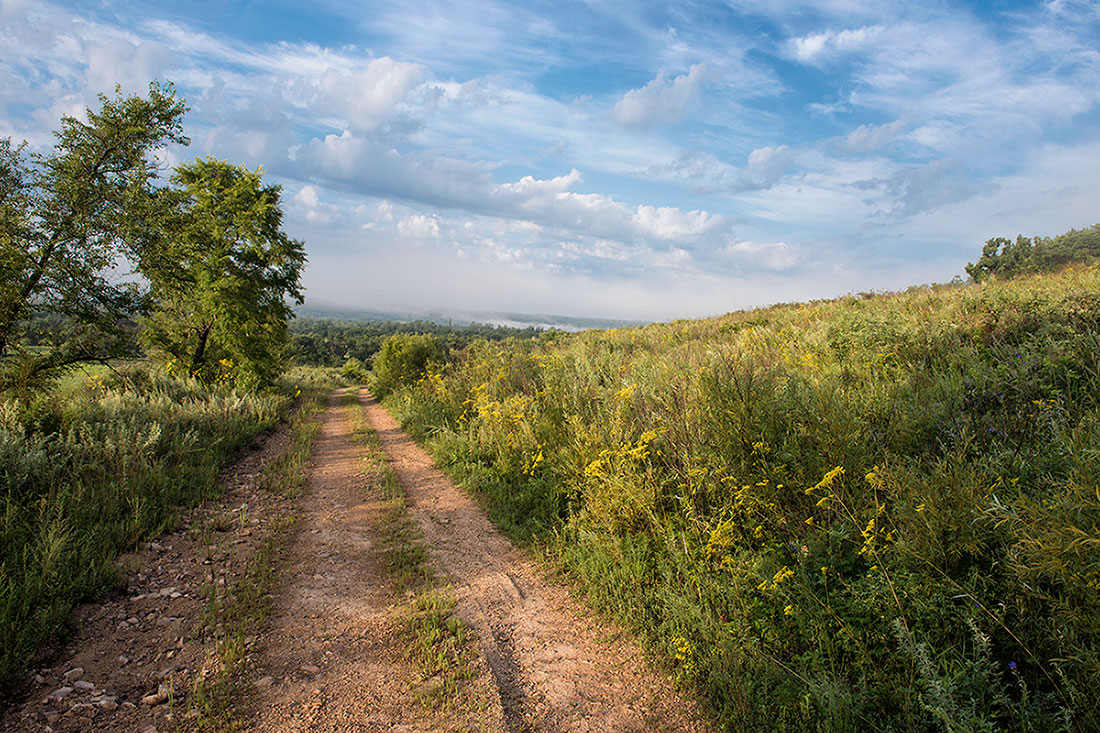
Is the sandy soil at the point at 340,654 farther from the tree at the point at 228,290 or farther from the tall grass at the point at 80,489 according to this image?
the tree at the point at 228,290

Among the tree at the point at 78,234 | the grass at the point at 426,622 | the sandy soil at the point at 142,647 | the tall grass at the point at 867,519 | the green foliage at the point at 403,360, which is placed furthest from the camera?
the green foliage at the point at 403,360

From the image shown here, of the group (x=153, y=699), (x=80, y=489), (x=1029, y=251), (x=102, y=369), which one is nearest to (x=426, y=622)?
(x=153, y=699)

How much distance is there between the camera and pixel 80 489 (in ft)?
18.0

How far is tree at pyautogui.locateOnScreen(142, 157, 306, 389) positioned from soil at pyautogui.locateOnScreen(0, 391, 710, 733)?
13540 mm

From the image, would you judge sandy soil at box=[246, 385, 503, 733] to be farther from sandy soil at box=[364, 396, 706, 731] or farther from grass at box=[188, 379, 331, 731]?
sandy soil at box=[364, 396, 706, 731]

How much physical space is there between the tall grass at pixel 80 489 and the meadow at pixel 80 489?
1 cm

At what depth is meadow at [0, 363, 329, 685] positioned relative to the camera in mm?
3869

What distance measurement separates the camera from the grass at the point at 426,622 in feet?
11.3

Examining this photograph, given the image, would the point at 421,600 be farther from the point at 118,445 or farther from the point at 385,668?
the point at 118,445

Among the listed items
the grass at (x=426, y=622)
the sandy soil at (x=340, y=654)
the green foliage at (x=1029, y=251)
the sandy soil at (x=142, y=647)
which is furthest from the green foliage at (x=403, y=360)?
the green foliage at (x=1029, y=251)

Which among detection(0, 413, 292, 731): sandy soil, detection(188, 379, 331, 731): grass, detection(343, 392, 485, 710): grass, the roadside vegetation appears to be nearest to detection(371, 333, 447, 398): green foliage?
the roadside vegetation

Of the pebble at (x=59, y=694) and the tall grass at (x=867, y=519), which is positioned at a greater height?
the tall grass at (x=867, y=519)

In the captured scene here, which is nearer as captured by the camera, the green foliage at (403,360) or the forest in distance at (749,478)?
the forest in distance at (749,478)

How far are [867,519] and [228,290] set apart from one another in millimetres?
19688
